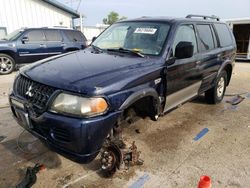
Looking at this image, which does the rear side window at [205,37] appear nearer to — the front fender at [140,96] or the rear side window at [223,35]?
the rear side window at [223,35]

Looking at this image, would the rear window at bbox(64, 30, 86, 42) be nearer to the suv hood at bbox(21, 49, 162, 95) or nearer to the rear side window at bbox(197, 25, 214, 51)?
the rear side window at bbox(197, 25, 214, 51)

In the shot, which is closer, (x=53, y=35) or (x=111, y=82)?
(x=111, y=82)

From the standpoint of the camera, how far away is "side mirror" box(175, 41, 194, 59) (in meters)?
3.39

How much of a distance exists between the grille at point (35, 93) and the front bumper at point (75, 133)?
109 millimetres

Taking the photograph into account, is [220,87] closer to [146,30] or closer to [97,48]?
[146,30]

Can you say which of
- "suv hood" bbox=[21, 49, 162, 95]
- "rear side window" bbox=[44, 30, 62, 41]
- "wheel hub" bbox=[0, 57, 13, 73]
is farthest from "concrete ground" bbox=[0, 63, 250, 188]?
"rear side window" bbox=[44, 30, 62, 41]

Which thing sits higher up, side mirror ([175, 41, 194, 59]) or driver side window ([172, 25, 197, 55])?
driver side window ([172, 25, 197, 55])

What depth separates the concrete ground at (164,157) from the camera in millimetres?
2889

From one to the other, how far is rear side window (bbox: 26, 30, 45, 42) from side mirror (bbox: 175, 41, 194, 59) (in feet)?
26.7

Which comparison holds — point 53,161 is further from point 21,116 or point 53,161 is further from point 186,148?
point 186,148

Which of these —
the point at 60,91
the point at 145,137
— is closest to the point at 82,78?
the point at 60,91

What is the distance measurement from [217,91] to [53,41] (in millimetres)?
7523

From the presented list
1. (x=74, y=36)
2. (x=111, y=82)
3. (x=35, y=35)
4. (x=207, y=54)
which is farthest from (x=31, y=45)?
(x=111, y=82)

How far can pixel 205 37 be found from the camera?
4586mm
